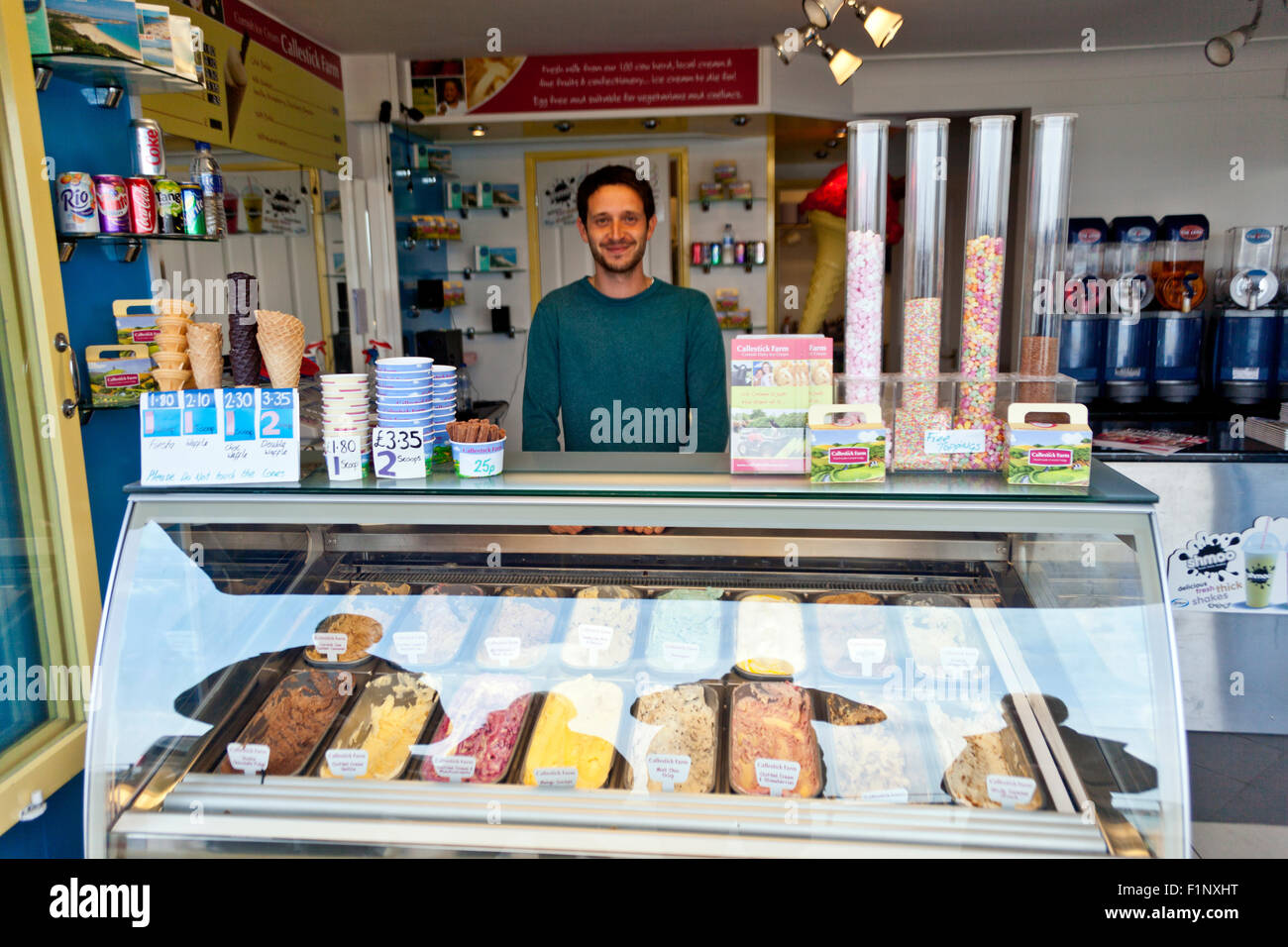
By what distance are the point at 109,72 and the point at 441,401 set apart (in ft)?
3.74

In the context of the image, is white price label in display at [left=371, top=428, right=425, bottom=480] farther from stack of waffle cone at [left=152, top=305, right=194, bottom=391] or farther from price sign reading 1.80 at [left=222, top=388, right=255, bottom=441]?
stack of waffle cone at [left=152, top=305, right=194, bottom=391]

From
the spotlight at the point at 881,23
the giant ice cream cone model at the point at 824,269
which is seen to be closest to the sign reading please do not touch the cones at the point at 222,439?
the spotlight at the point at 881,23

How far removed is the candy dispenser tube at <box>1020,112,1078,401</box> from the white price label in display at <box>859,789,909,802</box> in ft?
2.68

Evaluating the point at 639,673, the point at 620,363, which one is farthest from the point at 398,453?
the point at 620,363

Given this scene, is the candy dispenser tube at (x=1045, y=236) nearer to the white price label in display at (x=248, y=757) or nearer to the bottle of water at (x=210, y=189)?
the white price label in display at (x=248, y=757)

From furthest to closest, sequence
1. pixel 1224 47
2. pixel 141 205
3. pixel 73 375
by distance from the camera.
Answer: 1. pixel 1224 47
2. pixel 141 205
3. pixel 73 375

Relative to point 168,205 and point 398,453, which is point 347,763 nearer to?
point 398,453

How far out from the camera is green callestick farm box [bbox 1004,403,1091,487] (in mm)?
1710

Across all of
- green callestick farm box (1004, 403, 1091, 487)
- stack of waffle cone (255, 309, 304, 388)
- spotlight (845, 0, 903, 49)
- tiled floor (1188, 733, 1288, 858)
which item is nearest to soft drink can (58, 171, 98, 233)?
stack of waffle cone (255, 309, 304, 388)

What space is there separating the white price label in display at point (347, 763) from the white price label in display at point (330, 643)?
0.24 metres

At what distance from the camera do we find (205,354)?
1.91 m

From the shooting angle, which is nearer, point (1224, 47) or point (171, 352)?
point (171, 352)
